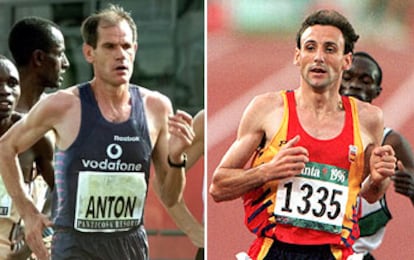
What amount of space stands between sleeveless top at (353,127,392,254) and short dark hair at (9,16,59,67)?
1965 millimetres

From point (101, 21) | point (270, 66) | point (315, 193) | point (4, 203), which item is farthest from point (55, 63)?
point (315, 193)

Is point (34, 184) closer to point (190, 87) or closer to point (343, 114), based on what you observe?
point (190, 87)

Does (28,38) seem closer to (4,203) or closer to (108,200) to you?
(4,203)

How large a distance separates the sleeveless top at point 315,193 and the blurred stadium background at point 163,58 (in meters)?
0.62

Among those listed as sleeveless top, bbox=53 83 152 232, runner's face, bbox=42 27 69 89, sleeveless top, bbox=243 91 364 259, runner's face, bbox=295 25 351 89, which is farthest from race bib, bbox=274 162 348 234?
runner's face, bbox=42 27 69 89

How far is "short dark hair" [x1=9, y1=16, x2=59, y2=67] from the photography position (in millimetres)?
6152

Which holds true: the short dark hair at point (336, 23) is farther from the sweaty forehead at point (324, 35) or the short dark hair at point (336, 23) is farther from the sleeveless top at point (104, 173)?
the sleeveless top at point (104, 173)

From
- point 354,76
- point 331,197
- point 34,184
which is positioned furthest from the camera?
point 34,184

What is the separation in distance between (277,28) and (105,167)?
1108 mm

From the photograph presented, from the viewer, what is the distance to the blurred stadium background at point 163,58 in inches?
227

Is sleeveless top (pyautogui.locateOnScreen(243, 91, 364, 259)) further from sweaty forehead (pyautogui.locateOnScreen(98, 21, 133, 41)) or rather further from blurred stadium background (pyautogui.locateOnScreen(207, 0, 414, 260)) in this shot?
sweaty forehead (pyautogui.locateOnScreen(98, 21, 133, 41))

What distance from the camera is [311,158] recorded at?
516 centimetres

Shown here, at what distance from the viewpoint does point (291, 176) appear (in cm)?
512

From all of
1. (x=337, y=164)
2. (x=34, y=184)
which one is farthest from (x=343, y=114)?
(x=34, y=184)
